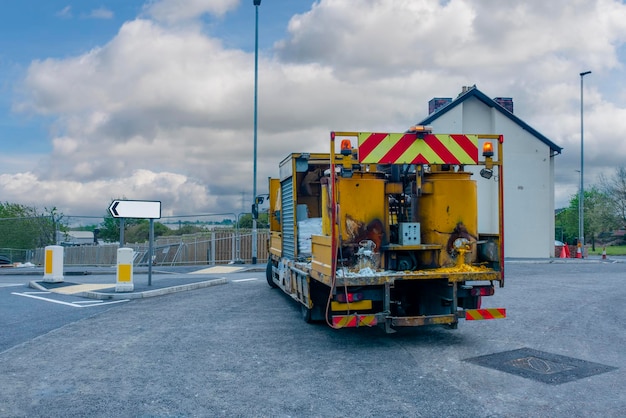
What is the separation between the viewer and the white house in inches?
1272

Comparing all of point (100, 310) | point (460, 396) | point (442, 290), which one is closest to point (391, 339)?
point (442, 290)

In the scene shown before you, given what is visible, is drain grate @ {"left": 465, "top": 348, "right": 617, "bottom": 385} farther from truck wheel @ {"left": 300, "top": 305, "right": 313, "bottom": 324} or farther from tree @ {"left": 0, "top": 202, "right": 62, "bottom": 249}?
tree @ {"left": 0, "top": 202, "right": 62, "bottom": 249}

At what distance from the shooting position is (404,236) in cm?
777

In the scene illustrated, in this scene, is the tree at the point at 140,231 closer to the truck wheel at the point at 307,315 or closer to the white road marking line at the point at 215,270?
the white road marking line at the point at 215,270

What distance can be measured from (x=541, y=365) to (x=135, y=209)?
34.0 ft

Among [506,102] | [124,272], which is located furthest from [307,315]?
[506,102]

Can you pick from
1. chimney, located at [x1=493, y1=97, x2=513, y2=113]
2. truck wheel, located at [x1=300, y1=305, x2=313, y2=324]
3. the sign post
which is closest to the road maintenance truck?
truck wheel, located at [x1=300, y1=305, x2=313, y2=324]

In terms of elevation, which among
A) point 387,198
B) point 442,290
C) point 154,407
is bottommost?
point 154,407

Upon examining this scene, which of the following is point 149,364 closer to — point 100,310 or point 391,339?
point 391,339

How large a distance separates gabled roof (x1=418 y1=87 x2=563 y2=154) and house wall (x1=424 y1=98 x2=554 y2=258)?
20 centimetres

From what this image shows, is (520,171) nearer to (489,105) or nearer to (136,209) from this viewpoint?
(489,105)

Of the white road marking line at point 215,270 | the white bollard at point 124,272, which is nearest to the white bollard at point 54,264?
the white bollard at point 124,272

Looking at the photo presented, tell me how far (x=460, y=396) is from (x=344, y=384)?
116 centimetres

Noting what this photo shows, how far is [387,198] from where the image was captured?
802 centimetres
